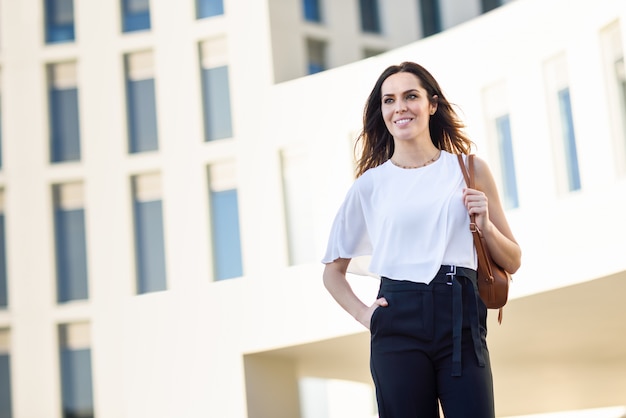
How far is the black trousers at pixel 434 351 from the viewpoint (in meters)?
2.78

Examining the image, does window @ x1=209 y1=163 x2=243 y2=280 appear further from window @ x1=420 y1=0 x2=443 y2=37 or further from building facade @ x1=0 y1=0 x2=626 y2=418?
window @ x1=420 y1=0 x2=443 y2=37

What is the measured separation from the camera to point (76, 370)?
1975 centimetres

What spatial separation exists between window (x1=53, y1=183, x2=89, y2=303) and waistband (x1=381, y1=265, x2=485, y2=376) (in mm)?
17728

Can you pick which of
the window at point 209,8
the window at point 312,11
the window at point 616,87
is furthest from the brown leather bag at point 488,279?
the window at point 312,11

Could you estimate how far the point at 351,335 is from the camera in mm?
→ 13664

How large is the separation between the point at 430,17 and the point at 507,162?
759 centimetres

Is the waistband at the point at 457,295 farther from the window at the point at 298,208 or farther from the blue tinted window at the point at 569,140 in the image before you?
the window at the point at 298,208

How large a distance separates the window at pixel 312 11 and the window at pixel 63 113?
4.58m

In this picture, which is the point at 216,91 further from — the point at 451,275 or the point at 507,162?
the point at 451,275

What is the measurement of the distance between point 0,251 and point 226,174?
5185 millimetres

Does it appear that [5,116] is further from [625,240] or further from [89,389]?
[625,240]

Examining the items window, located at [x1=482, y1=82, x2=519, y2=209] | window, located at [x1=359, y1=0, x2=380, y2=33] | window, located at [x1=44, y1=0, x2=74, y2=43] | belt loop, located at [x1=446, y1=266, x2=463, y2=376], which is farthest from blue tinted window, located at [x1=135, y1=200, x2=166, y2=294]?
belt loop, located at [x1=446, y1=266, x2=463, y2=376]

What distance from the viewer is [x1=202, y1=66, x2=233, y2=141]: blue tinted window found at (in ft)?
61.7

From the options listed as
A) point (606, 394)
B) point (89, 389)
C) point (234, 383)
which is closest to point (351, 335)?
point (234, 383)
